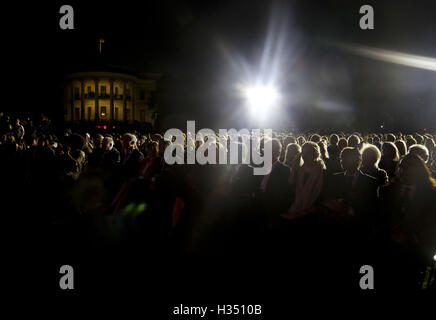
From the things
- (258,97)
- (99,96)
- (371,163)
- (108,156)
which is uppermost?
(99,96)

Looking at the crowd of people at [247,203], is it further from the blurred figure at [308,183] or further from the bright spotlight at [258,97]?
the bright spotlight at [258,97]

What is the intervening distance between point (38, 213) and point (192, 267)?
375 centimetres

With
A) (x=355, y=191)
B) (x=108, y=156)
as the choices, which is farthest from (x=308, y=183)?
(x=108, y=156)

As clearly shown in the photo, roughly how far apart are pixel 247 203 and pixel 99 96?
3022 inches

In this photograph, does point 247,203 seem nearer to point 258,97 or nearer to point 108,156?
point 108,156

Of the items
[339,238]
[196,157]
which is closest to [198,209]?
[196,157]

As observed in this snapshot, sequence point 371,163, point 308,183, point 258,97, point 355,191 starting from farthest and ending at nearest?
point 258,97, point 308,183, point 371,163, point 355,191

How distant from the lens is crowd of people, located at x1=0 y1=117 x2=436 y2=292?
4.07 m

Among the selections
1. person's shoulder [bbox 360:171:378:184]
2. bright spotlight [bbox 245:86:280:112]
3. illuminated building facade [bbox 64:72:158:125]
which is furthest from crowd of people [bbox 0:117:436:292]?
illuminated building facade [bbox 64:72:158:125]

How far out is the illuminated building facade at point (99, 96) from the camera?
75.4m

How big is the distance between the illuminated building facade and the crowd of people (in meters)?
70.1

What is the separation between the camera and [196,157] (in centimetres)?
599

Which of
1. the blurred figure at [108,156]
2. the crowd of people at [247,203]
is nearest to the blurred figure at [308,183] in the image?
the crowd of people at [247,203]

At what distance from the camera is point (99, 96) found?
7556 centimetres
